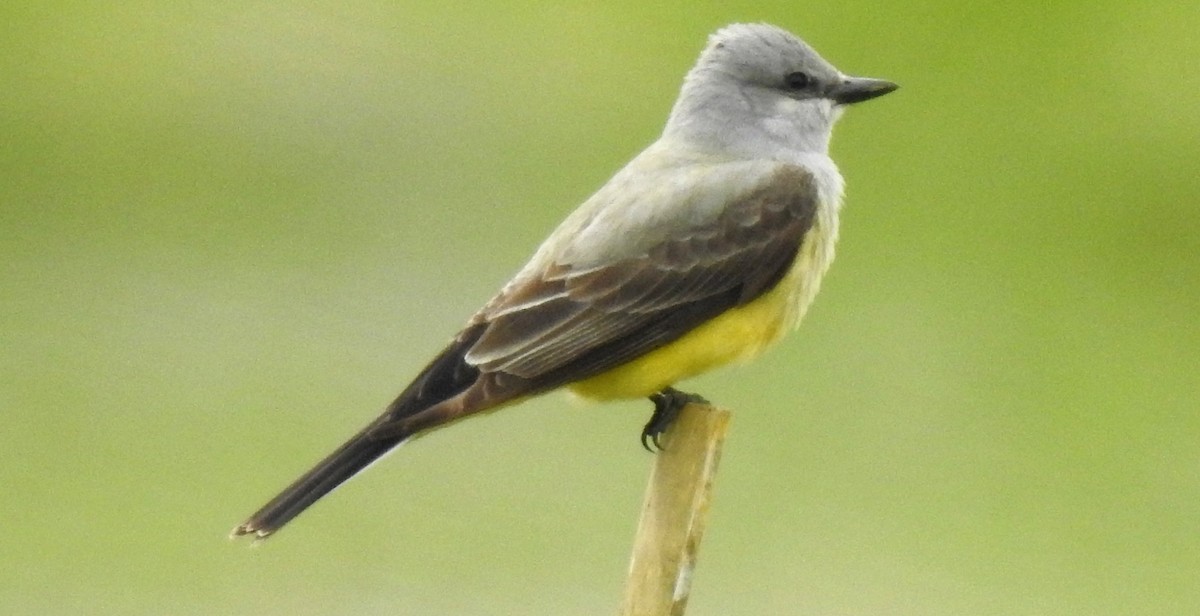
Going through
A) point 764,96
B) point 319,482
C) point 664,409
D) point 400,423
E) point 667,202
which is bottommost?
point 319,482

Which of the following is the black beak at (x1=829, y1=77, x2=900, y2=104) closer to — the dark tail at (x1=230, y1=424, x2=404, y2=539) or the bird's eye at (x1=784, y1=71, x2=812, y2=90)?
the bird's eye at (x1=784, y1=71, x2=812, y2=90)

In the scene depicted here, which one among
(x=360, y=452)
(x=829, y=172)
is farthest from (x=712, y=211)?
(x=360, y=452)

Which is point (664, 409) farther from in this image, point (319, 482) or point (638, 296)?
point (319, 482)

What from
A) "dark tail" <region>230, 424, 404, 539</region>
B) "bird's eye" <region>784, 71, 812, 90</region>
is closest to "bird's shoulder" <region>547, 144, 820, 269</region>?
"bird's eye" <region>784, 71, 812, 90</region>

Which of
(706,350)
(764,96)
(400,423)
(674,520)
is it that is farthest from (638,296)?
(674,520)

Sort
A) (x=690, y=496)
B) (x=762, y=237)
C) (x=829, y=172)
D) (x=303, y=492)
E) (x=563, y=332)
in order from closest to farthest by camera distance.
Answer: (x=690, y=496)
(x=303, y=492)
(x=563, y=332)
(x=762, y=237)
(x=829, y=172)

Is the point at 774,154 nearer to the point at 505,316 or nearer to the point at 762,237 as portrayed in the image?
the point at 762,237
